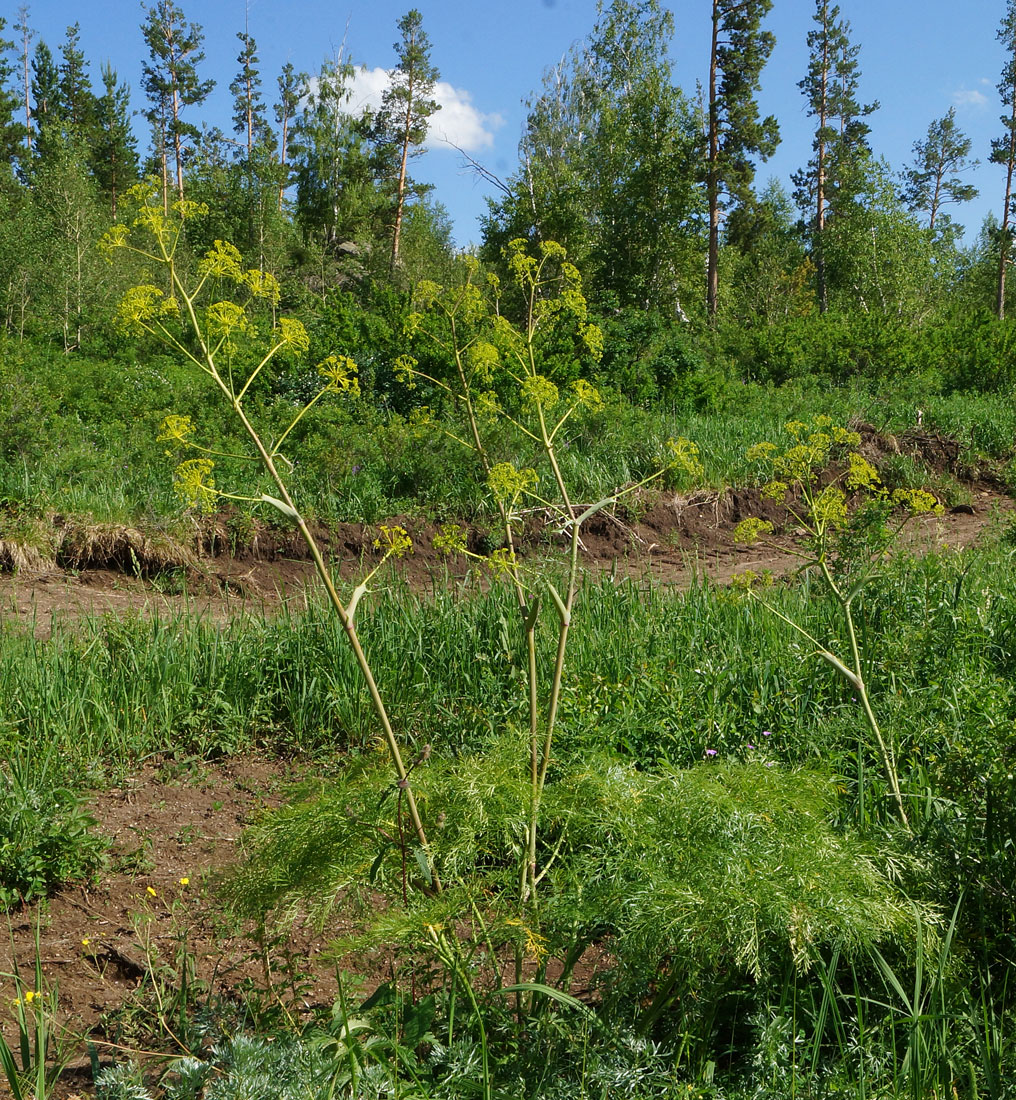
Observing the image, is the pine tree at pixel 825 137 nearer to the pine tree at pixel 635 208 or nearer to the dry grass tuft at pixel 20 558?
the pine tree at pixel 635 208

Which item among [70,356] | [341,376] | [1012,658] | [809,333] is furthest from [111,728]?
[809,333]

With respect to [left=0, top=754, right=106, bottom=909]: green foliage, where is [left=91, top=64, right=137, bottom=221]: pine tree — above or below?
above

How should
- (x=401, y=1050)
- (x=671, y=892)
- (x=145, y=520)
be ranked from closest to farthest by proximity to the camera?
(x=401, y=1050) < (x=671, y=892) < (x=145, y=520)

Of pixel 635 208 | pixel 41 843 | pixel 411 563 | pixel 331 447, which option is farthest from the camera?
pixel 635 208

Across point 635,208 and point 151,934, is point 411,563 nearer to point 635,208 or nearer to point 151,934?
point 151,934

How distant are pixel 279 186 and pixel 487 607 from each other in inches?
1097

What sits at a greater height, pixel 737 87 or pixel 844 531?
pixel 737 87

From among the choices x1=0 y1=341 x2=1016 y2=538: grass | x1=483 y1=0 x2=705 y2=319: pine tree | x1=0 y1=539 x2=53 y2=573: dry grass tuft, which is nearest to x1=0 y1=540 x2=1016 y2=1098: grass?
x1=0 y1=539 x2=53 y2=573: dry grass tuft

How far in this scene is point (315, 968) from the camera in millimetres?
2756

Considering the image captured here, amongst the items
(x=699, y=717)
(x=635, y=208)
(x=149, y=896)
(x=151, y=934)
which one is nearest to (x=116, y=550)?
(x=149, y=896)

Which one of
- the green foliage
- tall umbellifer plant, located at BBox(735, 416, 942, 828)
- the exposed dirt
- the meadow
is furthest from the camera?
the green foliage

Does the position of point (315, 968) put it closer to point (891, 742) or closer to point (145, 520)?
point (891, 742)

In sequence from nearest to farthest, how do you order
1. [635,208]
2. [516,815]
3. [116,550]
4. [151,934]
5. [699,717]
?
1. [516,815]
2. [151,934]
3. [699,717]
4. [116,550]
5. [635,208]

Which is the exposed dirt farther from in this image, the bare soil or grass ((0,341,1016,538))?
grass ((0,341,1016,538))
